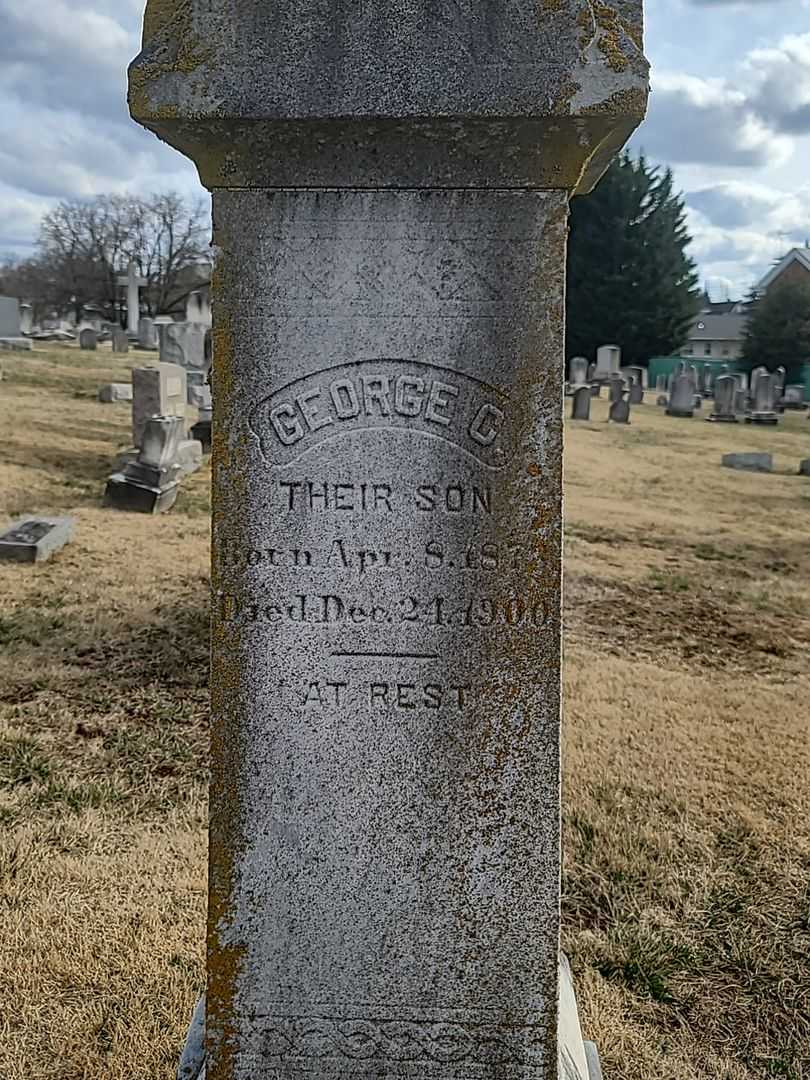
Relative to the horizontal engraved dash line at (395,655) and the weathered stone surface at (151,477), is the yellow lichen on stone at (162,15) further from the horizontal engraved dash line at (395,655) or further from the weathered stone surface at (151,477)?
the weathered stone surface at (151,477)

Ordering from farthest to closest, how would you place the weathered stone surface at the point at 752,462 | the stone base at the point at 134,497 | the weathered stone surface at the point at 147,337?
the weathered stone surface at the point at 147,337 → the weathered stone surface at the point at 752,462 → the stone base at the point at 134,497

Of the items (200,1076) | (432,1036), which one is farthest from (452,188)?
(200,1076)

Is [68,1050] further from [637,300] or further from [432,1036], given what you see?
[637,300]

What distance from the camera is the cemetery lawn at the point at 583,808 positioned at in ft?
9.25

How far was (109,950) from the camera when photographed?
119 inches

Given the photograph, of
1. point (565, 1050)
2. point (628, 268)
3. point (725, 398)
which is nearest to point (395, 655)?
point (565, 1050)

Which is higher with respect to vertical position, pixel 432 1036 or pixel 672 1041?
pixel 432 1036

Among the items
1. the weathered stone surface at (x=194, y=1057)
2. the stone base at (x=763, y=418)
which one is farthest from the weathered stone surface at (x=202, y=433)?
the stone base at (x=763, y=418)

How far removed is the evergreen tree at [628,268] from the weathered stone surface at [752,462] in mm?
20406

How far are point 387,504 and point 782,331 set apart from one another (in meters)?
39.4

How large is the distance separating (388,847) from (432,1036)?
1.44ft

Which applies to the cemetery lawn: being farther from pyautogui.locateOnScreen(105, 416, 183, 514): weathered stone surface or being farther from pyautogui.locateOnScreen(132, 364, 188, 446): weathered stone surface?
pyautogui.locateOnScreen(132, 364, 188, 446): weathered stone surface

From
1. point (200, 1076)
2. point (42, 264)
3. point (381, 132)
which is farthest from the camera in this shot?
point (42, 264)

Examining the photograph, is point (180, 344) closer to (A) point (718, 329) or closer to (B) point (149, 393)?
(B) point (149, 393)
